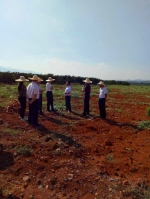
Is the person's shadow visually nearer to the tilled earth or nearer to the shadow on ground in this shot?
the tilled earth

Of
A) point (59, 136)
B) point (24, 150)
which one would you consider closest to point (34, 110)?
point (59, 136)

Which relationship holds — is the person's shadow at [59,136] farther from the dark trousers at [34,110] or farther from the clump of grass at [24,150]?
the clump of grass at [24,150]

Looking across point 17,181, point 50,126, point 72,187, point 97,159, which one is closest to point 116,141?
point 97,159

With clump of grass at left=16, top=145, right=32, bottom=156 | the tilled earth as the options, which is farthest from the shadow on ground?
clump of grass at left=16, top=145, right=32, bottom=156

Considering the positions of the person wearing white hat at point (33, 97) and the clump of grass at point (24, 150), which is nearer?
the clump of grass at point (24, 150)

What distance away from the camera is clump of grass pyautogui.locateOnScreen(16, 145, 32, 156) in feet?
17.8

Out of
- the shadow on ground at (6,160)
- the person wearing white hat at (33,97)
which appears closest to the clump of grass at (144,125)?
the person wearing white hat at (33,97)

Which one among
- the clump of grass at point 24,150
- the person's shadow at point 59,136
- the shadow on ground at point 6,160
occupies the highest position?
the person's shadow at point 59,136

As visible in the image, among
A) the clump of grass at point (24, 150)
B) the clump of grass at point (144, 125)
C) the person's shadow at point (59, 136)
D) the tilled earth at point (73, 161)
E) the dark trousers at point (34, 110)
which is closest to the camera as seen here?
the tilled earth at point (73, 161)

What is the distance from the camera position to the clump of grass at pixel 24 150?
5.41m

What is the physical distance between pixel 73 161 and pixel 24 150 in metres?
1.30

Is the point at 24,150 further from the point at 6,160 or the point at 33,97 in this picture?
the point at 33,97

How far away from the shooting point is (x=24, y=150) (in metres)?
5.54

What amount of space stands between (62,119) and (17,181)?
5.06 meters
